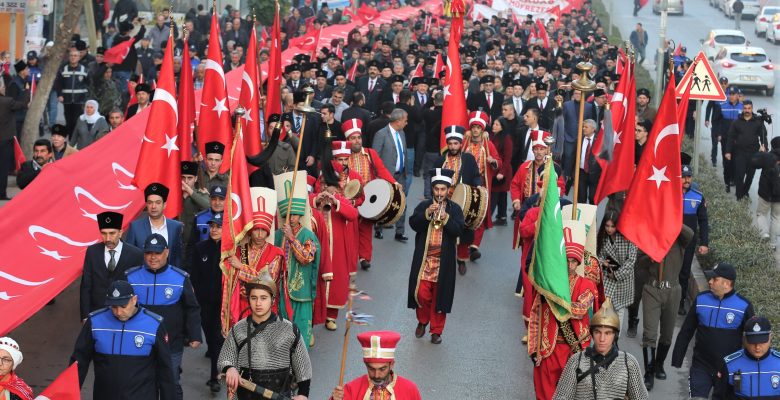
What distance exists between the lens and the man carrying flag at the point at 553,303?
1109 cm

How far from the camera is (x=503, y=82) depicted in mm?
25203

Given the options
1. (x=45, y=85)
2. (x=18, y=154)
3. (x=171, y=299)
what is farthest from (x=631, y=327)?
(x=45, y=85)

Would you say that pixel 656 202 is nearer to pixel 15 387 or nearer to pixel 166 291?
pixel 166 291

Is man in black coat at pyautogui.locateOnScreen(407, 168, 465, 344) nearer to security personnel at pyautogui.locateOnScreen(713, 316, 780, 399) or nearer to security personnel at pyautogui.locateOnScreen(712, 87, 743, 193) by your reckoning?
security personnel at pyautogui.locateOnScreen(713, 316, 780, 399)

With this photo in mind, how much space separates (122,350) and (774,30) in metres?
47.2

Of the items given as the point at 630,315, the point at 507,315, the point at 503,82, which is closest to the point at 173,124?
the point at 507,315

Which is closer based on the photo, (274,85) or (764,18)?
(274,85)

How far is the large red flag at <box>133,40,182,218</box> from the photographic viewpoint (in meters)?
13.1

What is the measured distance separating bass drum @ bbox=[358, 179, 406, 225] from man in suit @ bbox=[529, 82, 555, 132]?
628 centimetres

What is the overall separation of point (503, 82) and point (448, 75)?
24.4 ft

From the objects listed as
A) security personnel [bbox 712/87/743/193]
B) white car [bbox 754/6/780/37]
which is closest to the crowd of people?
security personnel [bbox 712/87/743/193]

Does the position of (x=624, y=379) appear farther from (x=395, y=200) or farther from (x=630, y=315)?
(x=395, y=200)

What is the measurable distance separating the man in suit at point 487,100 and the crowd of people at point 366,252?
0.04 meters

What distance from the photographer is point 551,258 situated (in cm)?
1118
